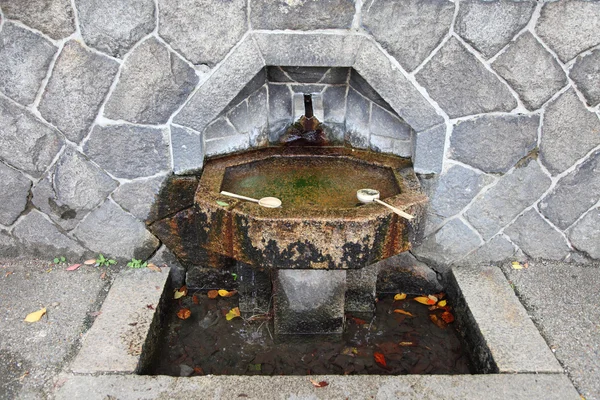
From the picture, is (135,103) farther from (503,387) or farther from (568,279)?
(568,279)

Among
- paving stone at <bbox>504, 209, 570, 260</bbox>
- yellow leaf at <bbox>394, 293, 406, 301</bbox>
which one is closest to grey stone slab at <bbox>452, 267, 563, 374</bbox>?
paving stone at <bbox>504, 209, 570, 260</bbox>

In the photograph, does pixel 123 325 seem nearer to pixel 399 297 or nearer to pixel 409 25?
pixel 399 297

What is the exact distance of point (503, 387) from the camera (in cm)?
231

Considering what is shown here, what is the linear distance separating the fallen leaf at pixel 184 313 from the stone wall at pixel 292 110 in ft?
1.40

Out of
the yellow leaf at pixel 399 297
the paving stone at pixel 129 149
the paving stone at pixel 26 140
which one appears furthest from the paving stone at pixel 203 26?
the yellow leaf at pixel 399 297

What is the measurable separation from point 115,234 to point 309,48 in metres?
1.59

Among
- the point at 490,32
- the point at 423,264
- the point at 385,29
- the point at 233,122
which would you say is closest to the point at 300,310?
the point at 423,264

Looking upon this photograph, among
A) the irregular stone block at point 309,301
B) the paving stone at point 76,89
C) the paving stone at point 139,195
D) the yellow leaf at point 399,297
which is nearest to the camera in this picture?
the paving stone at point 76,89

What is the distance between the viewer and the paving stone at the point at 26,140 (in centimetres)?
278

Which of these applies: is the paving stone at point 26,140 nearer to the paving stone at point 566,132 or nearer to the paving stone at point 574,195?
the paving stone at point 566,132

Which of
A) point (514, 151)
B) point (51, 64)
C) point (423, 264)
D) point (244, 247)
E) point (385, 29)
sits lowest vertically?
point (423, 264)

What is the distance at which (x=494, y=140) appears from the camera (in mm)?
2895

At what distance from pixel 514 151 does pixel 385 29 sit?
3.33 ft

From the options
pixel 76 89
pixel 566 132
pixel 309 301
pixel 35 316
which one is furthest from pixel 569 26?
pixel 35 316
